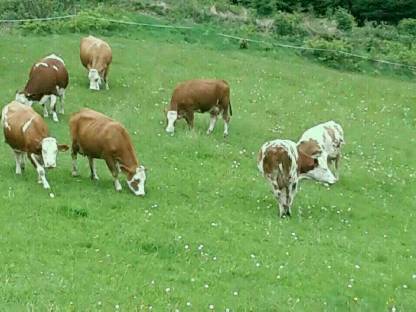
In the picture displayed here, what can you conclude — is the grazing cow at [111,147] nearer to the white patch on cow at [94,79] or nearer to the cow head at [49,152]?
the cow head at [49,152]

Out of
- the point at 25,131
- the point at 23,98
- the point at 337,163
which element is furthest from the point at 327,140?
the point at 23,98

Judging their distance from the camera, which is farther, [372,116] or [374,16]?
[374,16]

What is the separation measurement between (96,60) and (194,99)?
6.64 meters

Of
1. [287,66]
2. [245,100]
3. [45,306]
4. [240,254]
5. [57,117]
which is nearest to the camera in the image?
[45,306]

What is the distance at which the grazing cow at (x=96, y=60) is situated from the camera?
1079 inches

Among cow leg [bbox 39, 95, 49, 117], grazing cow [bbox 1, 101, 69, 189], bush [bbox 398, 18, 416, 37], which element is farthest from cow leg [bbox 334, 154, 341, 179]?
bush [bbox 398, 18, 416, 37]

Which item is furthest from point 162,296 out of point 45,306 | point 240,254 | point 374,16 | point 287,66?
point 374,16

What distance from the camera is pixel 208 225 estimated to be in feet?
51.3

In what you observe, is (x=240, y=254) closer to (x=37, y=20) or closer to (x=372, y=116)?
(x=372, y=116)

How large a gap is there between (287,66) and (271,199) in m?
18.8

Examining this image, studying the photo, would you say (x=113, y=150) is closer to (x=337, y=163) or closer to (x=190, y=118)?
(x=190, y=118)

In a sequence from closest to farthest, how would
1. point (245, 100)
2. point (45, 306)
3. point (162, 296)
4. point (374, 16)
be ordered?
point (45, 306) < point (162, 296) < point (245, 100) < point (374, 16)

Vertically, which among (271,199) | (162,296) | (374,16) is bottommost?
(374,16)

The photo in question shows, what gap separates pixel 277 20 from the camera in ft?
140
